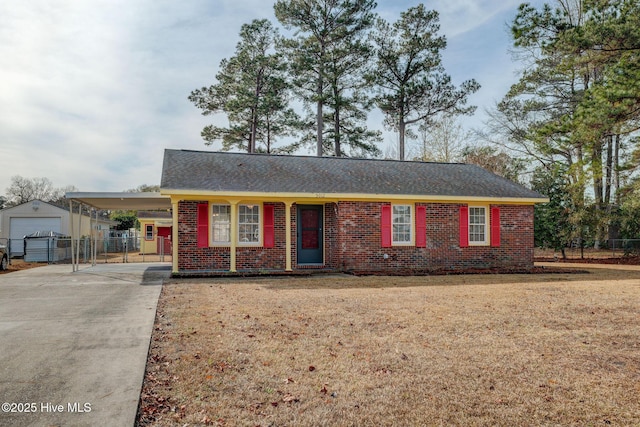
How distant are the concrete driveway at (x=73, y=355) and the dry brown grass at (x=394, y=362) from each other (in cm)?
25

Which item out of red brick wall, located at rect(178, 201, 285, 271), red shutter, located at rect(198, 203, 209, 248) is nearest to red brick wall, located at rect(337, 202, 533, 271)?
red brick wall, located at rect(178, 201, 285, 271)

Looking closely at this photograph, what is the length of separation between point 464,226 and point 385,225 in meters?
2.81

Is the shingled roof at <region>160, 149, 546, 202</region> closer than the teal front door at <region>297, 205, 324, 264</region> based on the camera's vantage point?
Yes

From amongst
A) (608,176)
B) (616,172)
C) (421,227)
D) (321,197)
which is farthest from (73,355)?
(608,176)

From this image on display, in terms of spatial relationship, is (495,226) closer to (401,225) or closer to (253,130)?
(401,225)

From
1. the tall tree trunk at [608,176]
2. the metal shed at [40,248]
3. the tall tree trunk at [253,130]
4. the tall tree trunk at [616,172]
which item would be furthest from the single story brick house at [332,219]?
the tall tree trunk at [608,176]

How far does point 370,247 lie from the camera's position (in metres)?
14.4

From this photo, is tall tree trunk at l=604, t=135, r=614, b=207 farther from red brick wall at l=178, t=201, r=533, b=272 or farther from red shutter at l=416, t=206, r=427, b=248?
red shutter at l=416, t=206, r=427, b=248

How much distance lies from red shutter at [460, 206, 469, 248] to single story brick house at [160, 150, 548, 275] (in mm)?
33

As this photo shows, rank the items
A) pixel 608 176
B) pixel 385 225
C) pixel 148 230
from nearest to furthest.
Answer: pixel 385 225 → pixel 608 176 → pixel 148 230

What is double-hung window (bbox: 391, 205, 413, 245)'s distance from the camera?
14783 millimetres

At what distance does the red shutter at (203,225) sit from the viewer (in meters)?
13.5

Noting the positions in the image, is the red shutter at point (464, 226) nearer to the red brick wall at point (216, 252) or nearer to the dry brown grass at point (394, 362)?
the red brick wall at point (216, 252)

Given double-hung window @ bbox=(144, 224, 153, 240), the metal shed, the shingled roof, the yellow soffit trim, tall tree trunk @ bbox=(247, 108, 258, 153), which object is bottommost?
the metal shed
